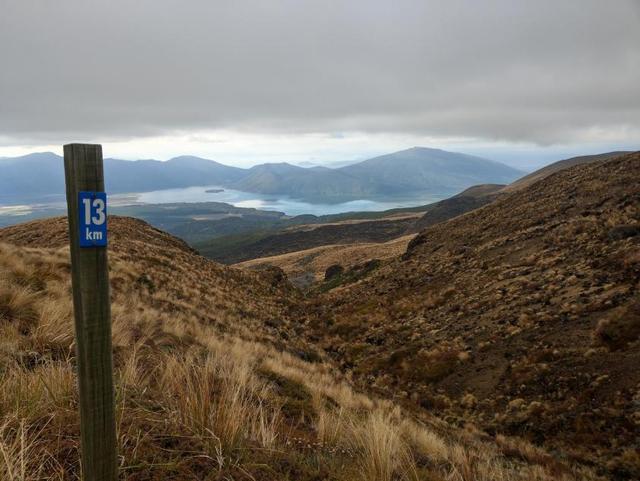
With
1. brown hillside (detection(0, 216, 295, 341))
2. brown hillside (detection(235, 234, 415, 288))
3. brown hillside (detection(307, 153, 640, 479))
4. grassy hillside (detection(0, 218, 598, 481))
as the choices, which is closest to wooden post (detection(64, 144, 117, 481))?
grassy hillside (detection(0, 218, 598, 481))

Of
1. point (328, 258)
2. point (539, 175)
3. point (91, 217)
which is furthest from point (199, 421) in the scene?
point (539, 175)

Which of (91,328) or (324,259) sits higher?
(91,328)

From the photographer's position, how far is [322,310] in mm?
26188

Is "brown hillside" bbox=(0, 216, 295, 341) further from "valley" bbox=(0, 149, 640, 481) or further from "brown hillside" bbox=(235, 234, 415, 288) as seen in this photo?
"brown hillside" bbox=(235, 234, 415, 288)

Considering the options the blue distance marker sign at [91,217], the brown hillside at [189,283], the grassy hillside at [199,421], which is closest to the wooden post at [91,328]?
the blue distance marker sign at [91,217]

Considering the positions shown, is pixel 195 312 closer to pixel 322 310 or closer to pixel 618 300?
pixel 322 310

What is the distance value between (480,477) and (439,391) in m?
8.47

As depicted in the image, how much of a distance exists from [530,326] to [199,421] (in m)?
12.4

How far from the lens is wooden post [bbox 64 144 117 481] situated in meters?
2.22

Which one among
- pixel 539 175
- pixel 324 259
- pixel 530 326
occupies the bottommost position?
pixel 324 259

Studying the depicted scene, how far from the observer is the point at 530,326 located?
13.3 metres

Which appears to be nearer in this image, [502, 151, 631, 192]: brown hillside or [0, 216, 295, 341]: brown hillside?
[0, 216, 295, 341]: brown hillside

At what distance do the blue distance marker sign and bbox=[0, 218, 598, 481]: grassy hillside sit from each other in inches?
61.4

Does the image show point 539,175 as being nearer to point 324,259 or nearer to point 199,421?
point 324,259
